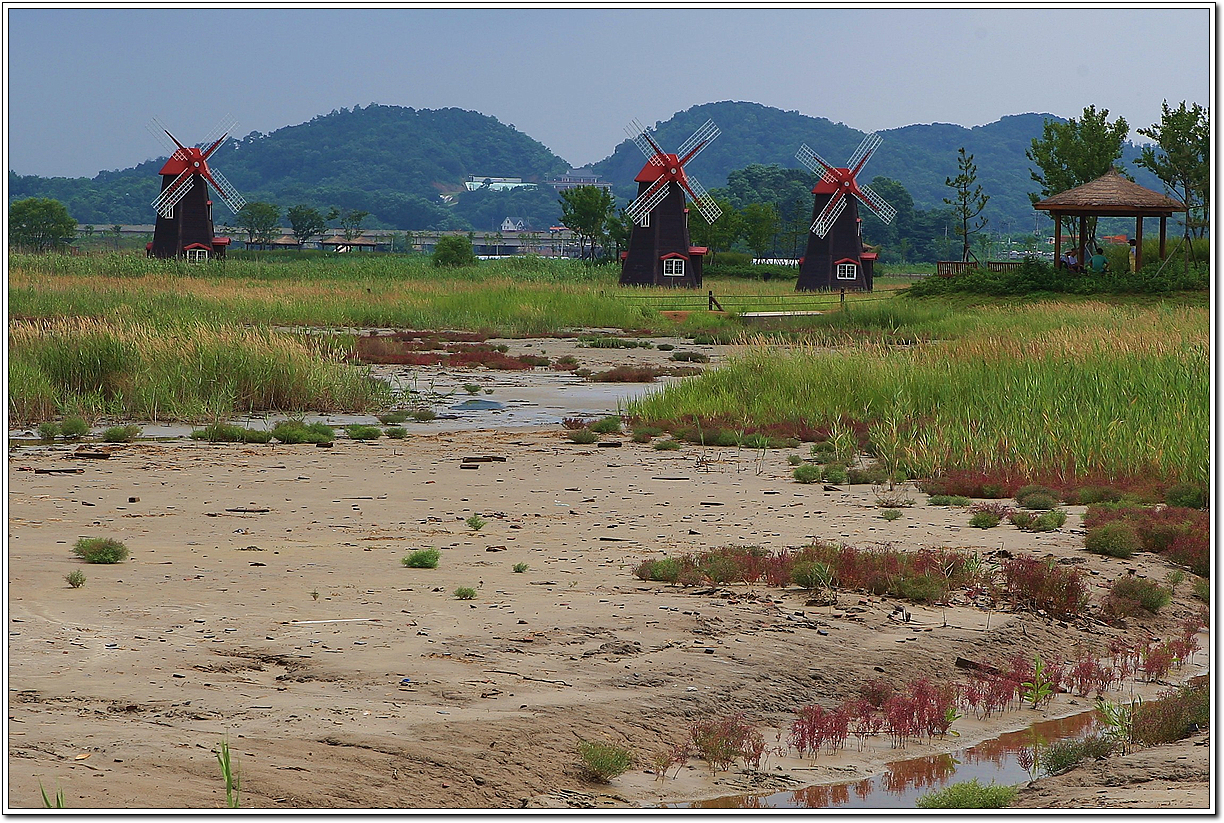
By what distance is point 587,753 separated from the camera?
6391mm

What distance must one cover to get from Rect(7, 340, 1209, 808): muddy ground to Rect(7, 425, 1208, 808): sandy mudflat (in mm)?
24

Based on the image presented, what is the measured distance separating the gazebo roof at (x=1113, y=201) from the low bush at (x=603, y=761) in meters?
41.8

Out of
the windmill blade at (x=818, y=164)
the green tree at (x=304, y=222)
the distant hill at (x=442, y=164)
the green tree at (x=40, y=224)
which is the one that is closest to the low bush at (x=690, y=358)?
the windmill blade at (x=818, y=164)

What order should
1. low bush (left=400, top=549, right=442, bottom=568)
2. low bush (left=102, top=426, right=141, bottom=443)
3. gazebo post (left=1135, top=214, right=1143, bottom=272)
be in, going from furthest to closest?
gazebo post (left=1135, top=214, right=1143, bottom=272) < low bush (left=102, top=426, right=141, bottom=443) < low bush (left=400, top=549, right=442, bottom=568)

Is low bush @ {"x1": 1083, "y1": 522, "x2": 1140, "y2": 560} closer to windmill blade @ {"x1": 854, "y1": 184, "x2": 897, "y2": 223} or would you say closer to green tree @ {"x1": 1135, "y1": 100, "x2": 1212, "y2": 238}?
green tree @ {"x1": 1135, "y1": 100, "x2": 1212, "y2": 238}

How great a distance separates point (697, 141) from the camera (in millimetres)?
71188

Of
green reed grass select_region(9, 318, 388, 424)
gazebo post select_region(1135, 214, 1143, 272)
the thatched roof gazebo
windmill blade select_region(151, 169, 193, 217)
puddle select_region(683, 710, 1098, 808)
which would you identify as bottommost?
puddle select_region(683, 710, 1098, 808)

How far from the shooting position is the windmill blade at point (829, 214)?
74812 mm

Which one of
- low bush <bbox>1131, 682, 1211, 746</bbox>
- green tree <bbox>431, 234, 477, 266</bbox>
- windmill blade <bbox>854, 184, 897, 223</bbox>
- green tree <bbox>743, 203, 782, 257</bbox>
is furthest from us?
green tree <bbox>743, 203, 782, 257</bbox>

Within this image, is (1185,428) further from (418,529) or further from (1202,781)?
(1202,781)

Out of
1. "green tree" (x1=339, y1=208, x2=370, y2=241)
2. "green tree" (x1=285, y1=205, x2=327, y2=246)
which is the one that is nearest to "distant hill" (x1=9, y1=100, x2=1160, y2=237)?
"green tree" (x1=339, y1=208, x2=370, y2=241)

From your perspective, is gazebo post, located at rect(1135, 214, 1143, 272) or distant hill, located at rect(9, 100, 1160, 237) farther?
distant hill, located at rect(9, 100, 1160, 237)

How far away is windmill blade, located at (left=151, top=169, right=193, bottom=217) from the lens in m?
73.9
